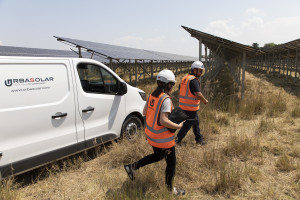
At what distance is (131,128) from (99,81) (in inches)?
48.7

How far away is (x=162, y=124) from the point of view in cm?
236

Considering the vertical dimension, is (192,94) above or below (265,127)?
above

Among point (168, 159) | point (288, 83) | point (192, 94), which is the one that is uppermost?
point (192, 94)

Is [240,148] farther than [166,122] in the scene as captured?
Yes

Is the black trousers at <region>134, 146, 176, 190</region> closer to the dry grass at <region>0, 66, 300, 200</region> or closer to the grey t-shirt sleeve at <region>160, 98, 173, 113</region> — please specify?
the dry grass at <region>0, 66, 300, 200</region>

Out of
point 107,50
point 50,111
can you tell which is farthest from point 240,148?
point 107,50

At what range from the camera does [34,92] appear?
2.83 metres

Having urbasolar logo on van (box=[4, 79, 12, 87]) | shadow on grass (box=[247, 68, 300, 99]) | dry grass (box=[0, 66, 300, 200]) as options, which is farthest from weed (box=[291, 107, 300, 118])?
urbasolar logo on van (box=[4, 79, 12, 87])

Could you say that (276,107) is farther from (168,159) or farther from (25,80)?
(25,80)

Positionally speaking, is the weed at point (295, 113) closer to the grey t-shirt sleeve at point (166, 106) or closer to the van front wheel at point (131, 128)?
the van front wheel at point (131, 128)

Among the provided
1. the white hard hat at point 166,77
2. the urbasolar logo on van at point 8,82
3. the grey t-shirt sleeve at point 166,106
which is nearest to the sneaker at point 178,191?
the grey t-shirt sleeve at point 166,106

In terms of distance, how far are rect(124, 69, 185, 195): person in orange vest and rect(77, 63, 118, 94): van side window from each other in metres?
1.69

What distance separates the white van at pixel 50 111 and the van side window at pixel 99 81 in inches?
0.8

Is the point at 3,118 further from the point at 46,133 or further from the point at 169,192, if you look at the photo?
the point at 169,192
